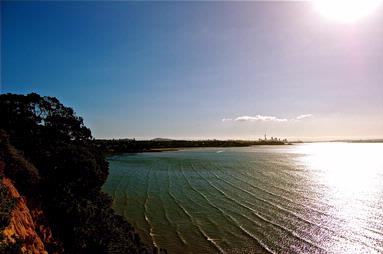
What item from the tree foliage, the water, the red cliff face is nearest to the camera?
the red cliff face

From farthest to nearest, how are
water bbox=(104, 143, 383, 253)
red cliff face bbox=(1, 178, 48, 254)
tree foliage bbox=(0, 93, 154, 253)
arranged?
water bbox=(104, 143, 383, 253) → tree foliage bbox=(0, 93, 154, 253) → red cliff face bbox=(1, 178, 48, 254)

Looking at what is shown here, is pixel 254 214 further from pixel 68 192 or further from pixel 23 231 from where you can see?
pixel 23 231

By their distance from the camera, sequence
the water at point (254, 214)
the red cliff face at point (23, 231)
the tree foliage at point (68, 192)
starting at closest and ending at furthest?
the red cliff face at point (23, 231) → the tree foliage at point (68, 192) → the water at point (254, 214)

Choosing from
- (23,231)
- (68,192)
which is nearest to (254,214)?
(68,192)

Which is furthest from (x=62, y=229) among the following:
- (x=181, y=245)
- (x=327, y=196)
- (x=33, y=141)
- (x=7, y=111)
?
(x=327, y=196)

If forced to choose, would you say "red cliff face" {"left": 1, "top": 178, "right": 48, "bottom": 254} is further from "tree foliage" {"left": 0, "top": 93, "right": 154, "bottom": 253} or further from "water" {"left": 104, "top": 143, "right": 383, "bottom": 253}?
"water" {"left": 104, "top": 143, "right": 383, "bottom": 253}

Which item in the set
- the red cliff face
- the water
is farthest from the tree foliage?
the water

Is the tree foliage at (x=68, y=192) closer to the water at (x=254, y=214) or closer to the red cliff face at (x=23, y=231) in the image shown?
the red cliff face at (x=23, y=231)

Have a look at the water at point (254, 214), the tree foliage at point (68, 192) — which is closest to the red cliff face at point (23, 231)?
the tree foliage at point (68, 192)

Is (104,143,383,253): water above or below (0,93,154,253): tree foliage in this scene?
below
